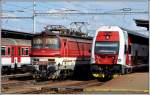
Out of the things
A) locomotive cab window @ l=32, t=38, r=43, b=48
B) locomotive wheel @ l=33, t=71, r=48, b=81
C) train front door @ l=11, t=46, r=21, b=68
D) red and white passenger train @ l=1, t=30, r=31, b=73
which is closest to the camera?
locomotive wheel @ l=33, t=71, r=48, b=81

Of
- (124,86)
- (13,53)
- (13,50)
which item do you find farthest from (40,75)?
(13,50)

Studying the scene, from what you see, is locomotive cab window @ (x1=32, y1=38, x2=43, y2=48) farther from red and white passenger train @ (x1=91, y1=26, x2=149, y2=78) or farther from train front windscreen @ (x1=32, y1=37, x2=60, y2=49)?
red and white passenger train @ (x1=91, y1=26, x2=149, y2=78)

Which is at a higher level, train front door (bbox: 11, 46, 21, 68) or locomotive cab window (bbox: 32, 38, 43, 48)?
locomotive cab window (bbox: 32, 38, 43, 48)

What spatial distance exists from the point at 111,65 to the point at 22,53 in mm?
12491

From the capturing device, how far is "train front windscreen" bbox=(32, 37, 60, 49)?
27078mm

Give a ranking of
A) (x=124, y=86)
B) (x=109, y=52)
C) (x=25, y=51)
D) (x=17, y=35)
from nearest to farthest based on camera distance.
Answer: (x=124, y=86), (x=109, y=52), (x=25, y=51), (x=17, y=35)

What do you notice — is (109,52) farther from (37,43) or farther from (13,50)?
(13,50)

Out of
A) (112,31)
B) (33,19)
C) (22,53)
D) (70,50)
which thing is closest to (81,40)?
(70,50)

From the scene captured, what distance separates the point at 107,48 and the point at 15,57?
463 inches

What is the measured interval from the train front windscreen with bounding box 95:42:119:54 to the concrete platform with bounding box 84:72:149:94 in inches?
64.3

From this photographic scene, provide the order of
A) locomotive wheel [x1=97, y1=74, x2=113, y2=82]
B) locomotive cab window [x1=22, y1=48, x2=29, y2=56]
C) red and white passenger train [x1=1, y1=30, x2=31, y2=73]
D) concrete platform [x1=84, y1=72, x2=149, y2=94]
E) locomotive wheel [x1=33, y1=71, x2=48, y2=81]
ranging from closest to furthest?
concrete platform [x1=84, y1=72, x2=149, y2=94] → locomotive wheel [x1=97, y1=74, x2=113, y2=82] → locomotive wheel [x1=33, y1=71, x2=48, y2=81] → red and white passenger train [x1=1, y1=30, x2=31, y2=73] → locomotive cab window [x1=22, y1=48, x2=29, y2=56]

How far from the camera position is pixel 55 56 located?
26.9 metres

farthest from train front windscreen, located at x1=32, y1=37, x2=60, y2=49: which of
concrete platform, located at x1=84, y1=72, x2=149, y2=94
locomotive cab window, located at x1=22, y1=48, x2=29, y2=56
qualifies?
locomotive cab window, located at x1=22, y1=48, x2=29, y2=56

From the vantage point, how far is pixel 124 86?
854 inches
